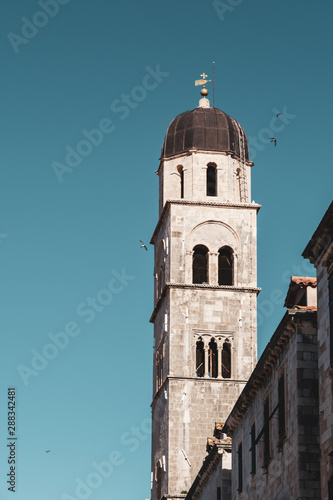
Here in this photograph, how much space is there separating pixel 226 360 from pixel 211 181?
462 inches

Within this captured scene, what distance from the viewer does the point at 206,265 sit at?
2768 inches

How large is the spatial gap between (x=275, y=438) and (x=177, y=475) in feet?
100

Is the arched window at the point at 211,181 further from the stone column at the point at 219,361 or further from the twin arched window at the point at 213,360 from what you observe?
the stone column at the point at 219,361

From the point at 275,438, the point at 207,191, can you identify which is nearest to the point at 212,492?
the point at 275,438

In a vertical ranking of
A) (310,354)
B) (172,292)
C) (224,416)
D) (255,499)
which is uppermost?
(172,292)

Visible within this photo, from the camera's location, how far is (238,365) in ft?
220

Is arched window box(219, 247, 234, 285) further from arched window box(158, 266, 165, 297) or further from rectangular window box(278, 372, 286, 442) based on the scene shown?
rectangular window box(278, 372, 286, 442)

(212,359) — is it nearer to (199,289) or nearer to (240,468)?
(199,289)

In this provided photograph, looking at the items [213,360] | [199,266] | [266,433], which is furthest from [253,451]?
[199,266]

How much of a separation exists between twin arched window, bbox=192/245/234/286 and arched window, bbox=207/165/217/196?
4.14 m

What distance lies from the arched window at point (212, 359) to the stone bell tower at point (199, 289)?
0.19 feet

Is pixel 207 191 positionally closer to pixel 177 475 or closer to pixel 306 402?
pixel 177 475

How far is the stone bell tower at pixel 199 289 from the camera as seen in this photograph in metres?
66.2

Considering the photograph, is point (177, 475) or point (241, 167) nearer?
point (177, 475)
